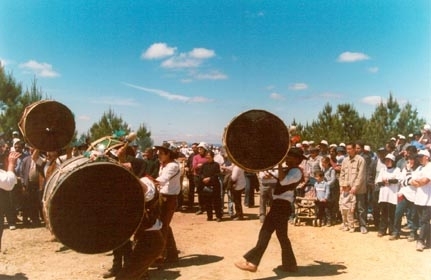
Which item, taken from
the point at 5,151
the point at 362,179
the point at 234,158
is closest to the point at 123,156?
the point at 234,158

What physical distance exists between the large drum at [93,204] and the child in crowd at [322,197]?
7.14 metres

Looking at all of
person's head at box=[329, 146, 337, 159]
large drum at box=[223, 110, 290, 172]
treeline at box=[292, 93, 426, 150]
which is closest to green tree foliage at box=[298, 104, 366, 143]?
treeline at box=[292, 93, 426, 150]

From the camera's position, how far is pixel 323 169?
10.6m

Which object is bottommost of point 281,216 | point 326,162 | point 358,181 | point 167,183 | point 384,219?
point 384,219

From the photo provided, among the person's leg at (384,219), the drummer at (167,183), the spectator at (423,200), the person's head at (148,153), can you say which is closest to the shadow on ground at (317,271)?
the drummer at (167,183)

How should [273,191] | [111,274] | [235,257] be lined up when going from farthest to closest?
1. [235,257]
2. [273,191]
3. [111,274]

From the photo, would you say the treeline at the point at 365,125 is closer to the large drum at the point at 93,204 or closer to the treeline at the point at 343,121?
the treeline at the point at 343,121

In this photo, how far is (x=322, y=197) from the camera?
10.1 metres

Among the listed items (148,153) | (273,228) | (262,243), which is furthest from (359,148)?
(148,153)

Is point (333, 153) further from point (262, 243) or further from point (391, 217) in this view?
point (262, 243)

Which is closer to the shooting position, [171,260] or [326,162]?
[171,260]

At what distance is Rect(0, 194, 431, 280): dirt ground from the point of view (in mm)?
6262

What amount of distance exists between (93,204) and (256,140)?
262 cm

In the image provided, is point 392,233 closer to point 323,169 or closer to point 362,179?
point 362,179
